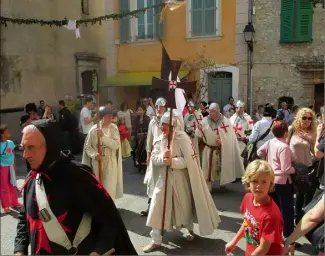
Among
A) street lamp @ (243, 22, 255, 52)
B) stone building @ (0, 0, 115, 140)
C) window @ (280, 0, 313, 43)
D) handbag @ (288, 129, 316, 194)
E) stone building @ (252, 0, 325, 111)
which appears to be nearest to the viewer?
stone building @ (0, 0, 115, 140)

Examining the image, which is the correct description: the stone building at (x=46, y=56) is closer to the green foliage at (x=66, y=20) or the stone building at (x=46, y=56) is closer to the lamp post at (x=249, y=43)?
the green foliage at (x=66, y=20)

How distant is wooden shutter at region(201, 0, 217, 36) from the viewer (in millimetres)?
4164

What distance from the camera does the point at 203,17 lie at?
4234 mm

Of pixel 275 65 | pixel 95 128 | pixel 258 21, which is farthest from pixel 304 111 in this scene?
pixel 95 128

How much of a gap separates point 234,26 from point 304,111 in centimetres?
158

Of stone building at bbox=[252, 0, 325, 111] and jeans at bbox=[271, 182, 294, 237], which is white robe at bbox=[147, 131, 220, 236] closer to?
jeans at bbox=[271, 182, 294, 237]

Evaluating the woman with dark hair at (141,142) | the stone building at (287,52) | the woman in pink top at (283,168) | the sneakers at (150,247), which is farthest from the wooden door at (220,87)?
the sneakers at (150,247)

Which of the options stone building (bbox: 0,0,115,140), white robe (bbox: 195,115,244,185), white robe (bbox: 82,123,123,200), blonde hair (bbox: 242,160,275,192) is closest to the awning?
stone building (bbox: 0,0,115,140)

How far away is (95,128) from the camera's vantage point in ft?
14.4

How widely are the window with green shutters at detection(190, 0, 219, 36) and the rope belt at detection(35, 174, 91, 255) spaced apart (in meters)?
2.75

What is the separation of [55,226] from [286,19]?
3.94 meters

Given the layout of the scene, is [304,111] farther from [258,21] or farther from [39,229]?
[39,229]

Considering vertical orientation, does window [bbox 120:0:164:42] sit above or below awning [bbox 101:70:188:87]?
above

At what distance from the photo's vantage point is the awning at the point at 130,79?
133 inches
